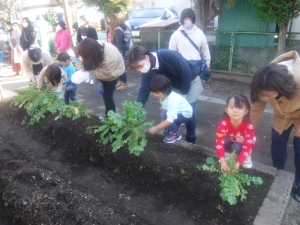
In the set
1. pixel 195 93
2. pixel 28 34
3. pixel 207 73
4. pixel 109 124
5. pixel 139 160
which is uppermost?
pixel 28 34

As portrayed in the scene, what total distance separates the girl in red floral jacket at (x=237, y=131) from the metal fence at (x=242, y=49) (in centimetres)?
503

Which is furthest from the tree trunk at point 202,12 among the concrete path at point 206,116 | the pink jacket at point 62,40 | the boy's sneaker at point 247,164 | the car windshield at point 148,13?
the car windshield at point 148,13

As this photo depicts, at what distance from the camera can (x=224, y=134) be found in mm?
2467

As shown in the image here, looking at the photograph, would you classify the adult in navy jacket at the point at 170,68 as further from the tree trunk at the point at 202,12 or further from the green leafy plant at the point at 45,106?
the tree trunk at the point at 202,12

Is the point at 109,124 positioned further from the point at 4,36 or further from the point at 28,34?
the point at 4,36

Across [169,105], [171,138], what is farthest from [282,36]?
[169,105]

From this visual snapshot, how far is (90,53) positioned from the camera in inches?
130

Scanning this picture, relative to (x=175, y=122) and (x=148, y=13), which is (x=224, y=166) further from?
(x=148, y=13)

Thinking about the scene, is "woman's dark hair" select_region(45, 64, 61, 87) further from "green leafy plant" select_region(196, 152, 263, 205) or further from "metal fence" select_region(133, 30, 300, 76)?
"metal fence" select_region(133, 30, 300, 76)

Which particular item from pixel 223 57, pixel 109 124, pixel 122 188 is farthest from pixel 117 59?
pixel 223 57

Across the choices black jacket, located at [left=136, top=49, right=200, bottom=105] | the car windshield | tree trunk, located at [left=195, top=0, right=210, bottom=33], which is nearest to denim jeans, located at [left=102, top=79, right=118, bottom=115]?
black jacket, located at [left=136, top=49, right=200, bottom=105]

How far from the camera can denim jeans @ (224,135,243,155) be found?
257cm

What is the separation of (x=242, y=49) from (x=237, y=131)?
525 cm

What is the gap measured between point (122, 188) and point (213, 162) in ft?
3.30
